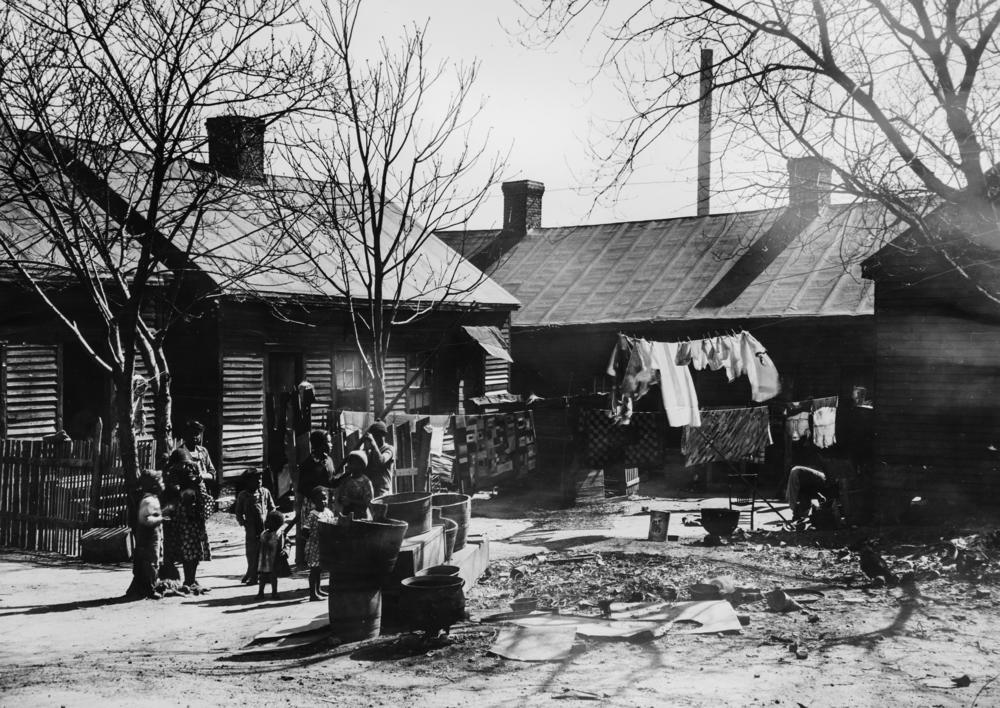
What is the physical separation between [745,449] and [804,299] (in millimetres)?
6923

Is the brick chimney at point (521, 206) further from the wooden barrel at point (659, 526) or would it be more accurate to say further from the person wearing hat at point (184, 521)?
the person wearing hat at point (184, 521)

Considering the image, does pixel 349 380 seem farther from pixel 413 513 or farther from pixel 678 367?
pixel 413 513

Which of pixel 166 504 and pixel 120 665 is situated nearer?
pixel 120 665

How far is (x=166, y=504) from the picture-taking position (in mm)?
11008

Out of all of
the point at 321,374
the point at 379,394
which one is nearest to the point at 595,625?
the point at 379,394

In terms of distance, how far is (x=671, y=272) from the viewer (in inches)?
1017

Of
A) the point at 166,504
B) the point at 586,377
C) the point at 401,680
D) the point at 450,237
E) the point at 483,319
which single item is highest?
the point at 450,237

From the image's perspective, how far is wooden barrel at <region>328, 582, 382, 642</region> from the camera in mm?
8719

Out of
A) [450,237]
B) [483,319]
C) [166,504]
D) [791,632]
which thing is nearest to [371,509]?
[166,504]

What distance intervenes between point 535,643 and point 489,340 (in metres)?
15.6

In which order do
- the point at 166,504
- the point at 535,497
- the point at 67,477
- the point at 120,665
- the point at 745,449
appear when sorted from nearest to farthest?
1. the point at 120,665
2. the point at 166,504
3. the point at 67,477
4. the point at 745,449
5. the point at 535,497

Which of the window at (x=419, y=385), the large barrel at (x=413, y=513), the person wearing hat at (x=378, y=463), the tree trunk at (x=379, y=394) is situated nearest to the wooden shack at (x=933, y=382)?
the tree trunk at (x=379, y=394)

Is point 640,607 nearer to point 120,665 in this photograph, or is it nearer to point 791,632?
point 791,632

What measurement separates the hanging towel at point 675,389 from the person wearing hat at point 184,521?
891 cm
